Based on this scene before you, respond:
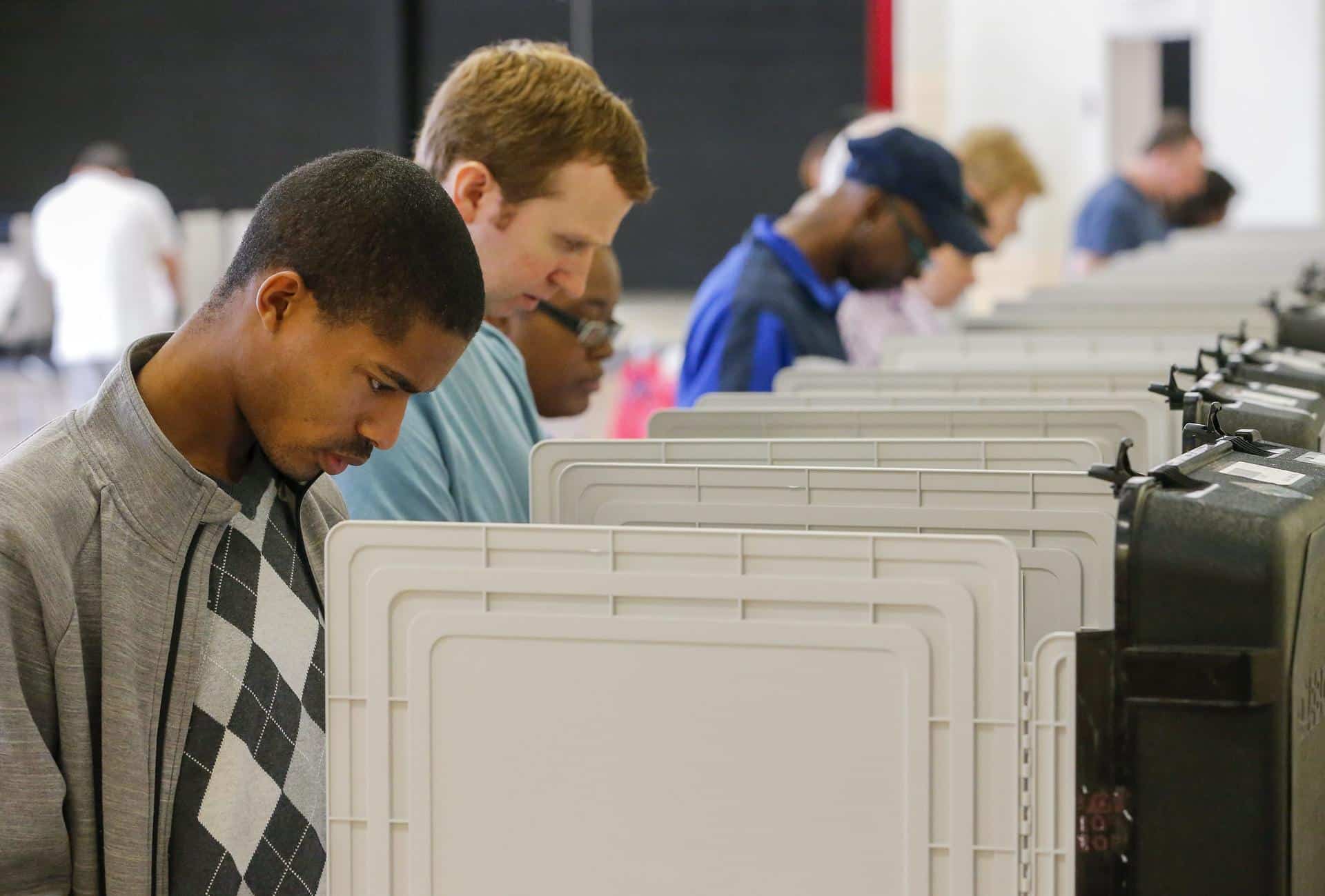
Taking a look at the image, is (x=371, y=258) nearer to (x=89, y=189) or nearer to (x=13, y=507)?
(x=13, y=507)

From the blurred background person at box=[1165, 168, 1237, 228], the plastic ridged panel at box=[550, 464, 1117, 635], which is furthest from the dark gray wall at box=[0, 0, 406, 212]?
the blurred background person at box=[1165, 168, 1237, 228]

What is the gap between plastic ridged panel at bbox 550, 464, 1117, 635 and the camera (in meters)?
1.13

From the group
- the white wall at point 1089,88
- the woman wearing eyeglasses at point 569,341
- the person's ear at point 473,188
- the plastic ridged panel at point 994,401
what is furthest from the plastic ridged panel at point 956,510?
the white wall at point 1089,88

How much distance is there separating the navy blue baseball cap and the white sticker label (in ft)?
5.88

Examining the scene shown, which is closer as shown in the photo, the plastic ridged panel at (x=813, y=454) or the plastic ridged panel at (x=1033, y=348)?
the plastic ridged panel at (x=813, y=454)

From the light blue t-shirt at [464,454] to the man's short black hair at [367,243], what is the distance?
0.93 feet

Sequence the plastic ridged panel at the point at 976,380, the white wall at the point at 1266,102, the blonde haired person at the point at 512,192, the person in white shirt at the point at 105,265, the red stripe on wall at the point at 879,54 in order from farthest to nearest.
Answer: the white wall at the point at 1266,102
the person in white shirt at the point at 105,265
the red stripe on wall at the point at 879,54
the plastic ridged panel at the point at 976,380
the blonde haired person at the point at 512,192

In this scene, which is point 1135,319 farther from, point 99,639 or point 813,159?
point 813,159

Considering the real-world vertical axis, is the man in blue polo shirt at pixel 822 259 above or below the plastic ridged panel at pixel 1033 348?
above

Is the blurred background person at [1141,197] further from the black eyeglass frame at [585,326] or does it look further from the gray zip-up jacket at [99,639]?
the gray zip-up jacket at [99,639]

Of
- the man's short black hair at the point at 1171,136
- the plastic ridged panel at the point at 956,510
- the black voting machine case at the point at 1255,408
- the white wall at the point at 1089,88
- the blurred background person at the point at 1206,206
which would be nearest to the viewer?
the plastic ridged panel at the point at 956,510

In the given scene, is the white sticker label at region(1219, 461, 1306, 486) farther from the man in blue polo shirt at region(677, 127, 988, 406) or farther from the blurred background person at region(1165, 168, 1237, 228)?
the blurred background person at region(1165, 168, 1237, 228)

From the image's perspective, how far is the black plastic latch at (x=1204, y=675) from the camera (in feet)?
2.70

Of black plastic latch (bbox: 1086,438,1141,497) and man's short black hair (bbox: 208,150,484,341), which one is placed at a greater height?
man's short black hair (bbox: 208,150,484,341)
